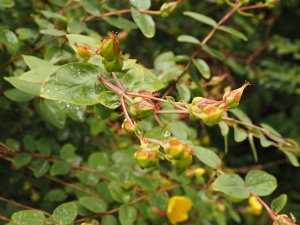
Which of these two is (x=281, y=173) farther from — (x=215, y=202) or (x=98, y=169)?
(x=98, y=169)

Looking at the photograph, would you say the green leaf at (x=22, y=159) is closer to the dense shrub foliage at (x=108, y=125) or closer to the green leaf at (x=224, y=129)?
the dense shrub foliage at (x=108, y=125)

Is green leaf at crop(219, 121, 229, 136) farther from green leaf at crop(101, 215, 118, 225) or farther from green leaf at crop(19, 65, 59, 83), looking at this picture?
green leaf at crop(19, 65, 59, 83)

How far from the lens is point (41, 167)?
101cm

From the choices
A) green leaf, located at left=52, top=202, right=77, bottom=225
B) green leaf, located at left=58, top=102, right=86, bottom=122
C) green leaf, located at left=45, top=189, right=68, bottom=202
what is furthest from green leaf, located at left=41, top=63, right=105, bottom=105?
green leaf, located at left=45, top=189, right=68, bottom=202

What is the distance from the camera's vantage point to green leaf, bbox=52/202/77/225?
763mm

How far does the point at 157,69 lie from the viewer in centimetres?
118

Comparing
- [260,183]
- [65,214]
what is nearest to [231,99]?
[260,183]

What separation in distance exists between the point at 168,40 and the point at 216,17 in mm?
354

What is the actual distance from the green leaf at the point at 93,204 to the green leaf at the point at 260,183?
32 centimetres

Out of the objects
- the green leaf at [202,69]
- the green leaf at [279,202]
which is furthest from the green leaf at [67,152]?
the green leaf at [279,202]

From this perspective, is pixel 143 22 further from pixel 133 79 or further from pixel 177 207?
pixel 177 207

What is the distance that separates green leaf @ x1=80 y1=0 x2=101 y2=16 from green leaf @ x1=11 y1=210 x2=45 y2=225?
458mm

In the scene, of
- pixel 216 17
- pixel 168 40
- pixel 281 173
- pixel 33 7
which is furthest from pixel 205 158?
pixel 281 173

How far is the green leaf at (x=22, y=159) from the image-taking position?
3.22ft
